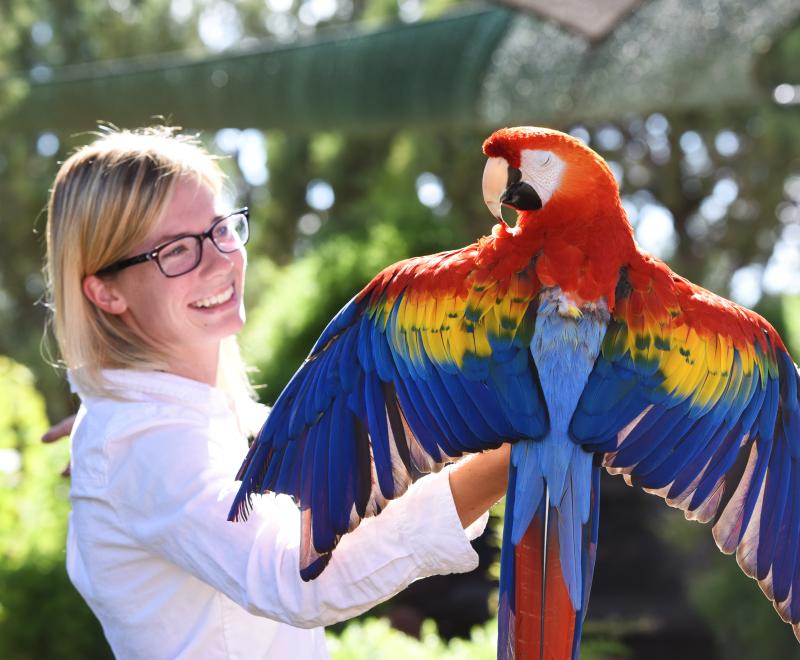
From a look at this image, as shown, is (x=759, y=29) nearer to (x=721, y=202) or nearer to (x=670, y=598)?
(x=670, y=598)

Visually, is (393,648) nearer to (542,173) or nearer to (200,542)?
(200,542)

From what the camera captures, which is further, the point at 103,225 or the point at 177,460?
the point at 103,225

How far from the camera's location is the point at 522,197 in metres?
0.97

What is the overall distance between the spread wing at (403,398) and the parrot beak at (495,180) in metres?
0.06

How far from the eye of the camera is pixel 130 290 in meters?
1.23

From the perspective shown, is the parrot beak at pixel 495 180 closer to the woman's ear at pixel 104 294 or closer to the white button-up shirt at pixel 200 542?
the white button-up shirt at pixel 200 542

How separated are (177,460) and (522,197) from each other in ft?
1.56

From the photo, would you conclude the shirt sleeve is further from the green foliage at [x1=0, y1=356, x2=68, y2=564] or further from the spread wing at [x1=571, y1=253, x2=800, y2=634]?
the green foliage at [x1=0, y1=356, x2=68, y2=564]

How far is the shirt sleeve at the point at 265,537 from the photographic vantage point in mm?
938

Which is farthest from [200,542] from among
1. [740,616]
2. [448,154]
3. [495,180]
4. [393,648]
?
[448,154]

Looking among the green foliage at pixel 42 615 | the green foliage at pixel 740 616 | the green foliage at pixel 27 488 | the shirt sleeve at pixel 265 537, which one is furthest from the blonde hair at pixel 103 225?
the green foliage at pixel 740 616

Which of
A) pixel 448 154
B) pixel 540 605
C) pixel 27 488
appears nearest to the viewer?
pixel 540 605

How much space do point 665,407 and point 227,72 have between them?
4088mm

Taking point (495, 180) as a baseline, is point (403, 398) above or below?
below
